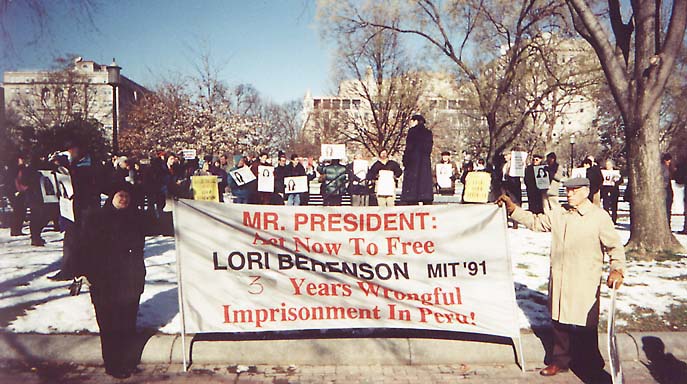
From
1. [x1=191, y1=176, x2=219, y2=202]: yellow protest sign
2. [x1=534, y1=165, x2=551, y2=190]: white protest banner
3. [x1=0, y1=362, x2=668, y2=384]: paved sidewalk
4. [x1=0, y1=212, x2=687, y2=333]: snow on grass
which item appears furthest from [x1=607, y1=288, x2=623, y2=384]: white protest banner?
[x1=191, y1=176, x2=219, y2=202]: yellow protest sign

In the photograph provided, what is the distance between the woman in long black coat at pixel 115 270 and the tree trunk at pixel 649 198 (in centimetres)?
769

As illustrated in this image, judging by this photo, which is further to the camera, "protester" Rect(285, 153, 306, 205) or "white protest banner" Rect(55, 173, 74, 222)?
"protester" Rect(285, 153, 306, 205)

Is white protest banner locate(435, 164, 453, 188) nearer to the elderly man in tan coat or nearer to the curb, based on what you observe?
the curb

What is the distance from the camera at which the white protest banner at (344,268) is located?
15.4 feet

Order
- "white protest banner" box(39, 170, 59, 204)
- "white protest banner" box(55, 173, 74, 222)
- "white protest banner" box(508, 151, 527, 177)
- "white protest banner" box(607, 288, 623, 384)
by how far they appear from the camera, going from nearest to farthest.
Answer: "white protest banner" box(607, 288, 623, 384), "white protest banner" box(55, 173, 74, 222), "white protest banner" box(39, 170, 59, 204), "white protest banner" box(508, 151, 527, 177)

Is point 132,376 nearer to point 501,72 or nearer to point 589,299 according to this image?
point 589,299

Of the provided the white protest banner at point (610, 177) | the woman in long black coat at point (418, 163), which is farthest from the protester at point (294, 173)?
the white protest banner at point (610, 177)

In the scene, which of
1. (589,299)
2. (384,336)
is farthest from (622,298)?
(384,336)

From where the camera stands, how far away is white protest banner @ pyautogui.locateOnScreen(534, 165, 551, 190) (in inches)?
468

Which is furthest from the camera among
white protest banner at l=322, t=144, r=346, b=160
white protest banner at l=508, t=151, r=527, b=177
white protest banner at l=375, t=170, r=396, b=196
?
white protest banner at l=322, t=144, r=346, b=160

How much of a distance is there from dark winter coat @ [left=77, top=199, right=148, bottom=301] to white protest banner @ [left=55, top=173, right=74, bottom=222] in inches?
82.7

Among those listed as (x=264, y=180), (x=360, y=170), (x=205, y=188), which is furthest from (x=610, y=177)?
(x=205, y=188)

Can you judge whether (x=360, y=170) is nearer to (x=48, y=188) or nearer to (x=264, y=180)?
(x=264, y=180)

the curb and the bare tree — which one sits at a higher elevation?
the bare tree
